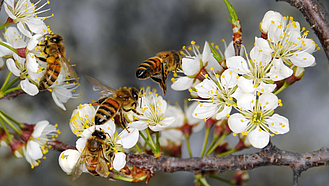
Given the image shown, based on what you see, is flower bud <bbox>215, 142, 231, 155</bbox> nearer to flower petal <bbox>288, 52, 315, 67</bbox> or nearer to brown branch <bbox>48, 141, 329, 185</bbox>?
brown branch <bbox>48, 141, 329, 185</bbox>

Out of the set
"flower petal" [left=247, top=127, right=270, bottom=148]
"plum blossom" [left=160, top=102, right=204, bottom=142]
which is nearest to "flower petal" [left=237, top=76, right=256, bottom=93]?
"flower petal" [left=247, top=127, right=270, bottom=148]

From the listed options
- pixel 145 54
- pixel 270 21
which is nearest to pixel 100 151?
pixel 270 21

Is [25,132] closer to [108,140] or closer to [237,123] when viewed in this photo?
[108,140]

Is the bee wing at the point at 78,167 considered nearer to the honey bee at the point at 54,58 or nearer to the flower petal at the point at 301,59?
the honey bee at the point at 54,58

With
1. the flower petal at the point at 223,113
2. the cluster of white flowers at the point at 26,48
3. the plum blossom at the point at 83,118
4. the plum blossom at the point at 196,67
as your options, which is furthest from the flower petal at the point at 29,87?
the flower petal at the point at 223,113

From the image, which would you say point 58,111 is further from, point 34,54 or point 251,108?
point 251,108

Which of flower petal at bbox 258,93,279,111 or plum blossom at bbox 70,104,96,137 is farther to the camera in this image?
plum blossom at bbox 70,104,96,137

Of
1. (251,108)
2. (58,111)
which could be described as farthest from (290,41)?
(58,111)
